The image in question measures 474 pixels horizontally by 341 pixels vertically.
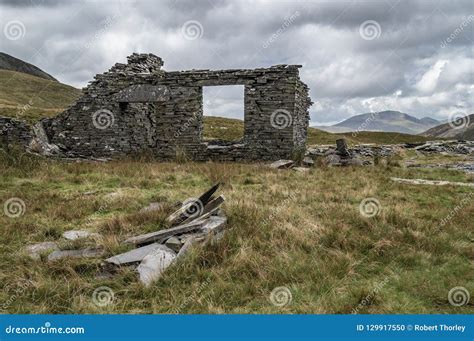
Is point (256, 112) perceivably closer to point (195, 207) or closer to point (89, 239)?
point (195, 207)

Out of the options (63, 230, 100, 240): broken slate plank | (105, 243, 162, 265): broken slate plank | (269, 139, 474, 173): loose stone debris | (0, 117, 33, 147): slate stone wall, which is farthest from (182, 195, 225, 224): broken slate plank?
(0, 117, 33, 147): slate stone wall

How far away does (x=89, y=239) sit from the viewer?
608 centimetres

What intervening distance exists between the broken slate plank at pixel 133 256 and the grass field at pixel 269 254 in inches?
6.8

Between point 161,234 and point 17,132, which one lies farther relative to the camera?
point 17,132

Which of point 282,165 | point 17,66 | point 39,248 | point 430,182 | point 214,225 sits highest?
point 17,66

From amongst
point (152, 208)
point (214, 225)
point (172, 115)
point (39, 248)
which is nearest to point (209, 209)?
point (214, 225)

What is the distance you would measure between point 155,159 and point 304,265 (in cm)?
1375

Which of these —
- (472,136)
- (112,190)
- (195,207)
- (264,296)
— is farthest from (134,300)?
(472,136)

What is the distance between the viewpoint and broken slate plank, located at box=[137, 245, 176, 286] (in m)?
4.73

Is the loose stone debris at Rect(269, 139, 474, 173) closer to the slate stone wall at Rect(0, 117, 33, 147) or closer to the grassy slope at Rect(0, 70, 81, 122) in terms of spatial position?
the slate stone wall at Rect(0, 117, 33, 147)

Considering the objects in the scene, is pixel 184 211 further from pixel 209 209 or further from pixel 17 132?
pixel 17 132

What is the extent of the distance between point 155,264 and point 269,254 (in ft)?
4.88

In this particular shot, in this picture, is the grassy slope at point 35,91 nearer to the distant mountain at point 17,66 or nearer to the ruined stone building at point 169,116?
the distant mountain at point 17,66

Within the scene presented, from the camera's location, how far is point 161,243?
5.71 meters
